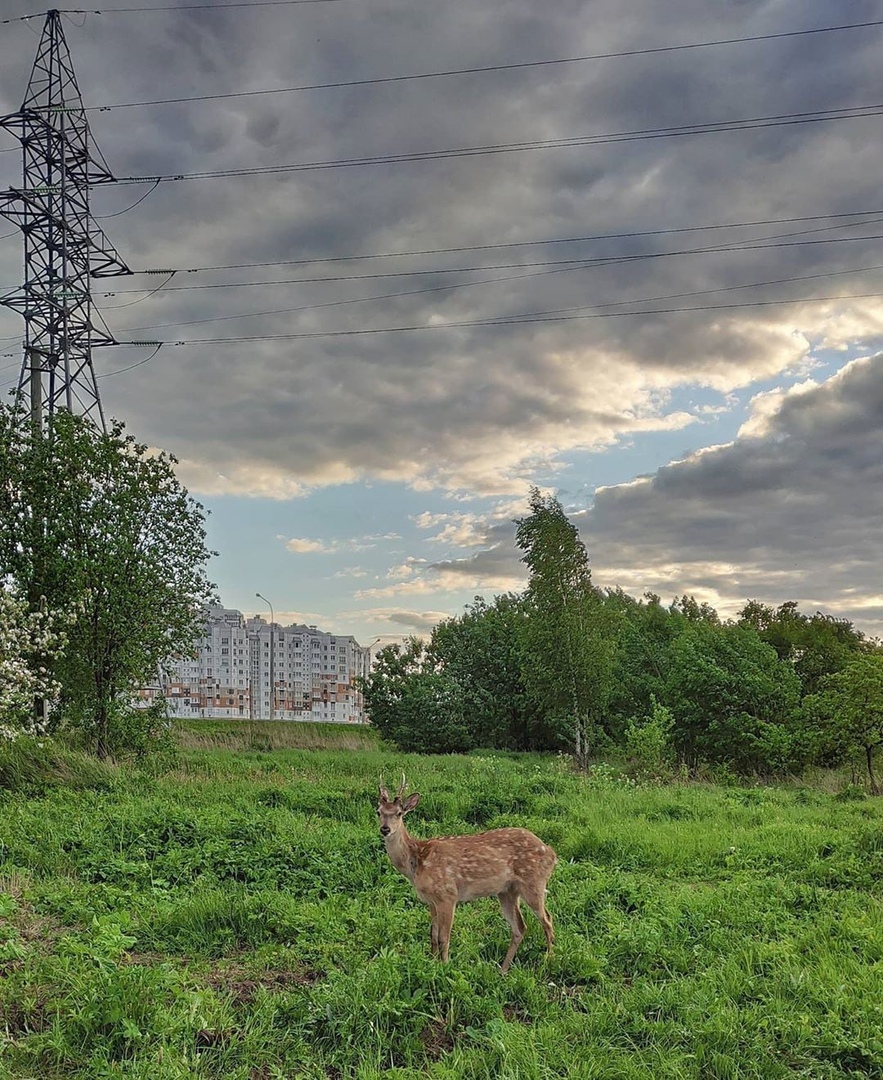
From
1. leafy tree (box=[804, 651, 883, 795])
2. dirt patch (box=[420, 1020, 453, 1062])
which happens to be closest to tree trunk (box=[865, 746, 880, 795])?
leafy tree (box=[804, 651, 883, 795])

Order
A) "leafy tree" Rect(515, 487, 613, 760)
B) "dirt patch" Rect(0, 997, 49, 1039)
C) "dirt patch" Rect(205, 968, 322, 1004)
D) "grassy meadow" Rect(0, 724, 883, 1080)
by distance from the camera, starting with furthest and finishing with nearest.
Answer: "leafy tree" Rect(515, 487, 613, 760)
"dirt patch" Rect(205, 968, 322, 1004)
"dirt patch" Rect(0, 997, 49, 1039)
"grassy meadow" Rect(0, 724, 883, 1080)

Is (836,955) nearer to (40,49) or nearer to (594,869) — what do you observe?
(594,869)

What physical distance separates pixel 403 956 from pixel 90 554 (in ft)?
54.8

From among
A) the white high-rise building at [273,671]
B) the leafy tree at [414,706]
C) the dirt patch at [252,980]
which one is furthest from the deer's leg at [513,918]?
the white high-rise building at [273,671]

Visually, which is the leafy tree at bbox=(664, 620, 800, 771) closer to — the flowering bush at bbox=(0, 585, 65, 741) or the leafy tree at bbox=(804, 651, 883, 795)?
the leafy tree at bbox=(804, 651, 883, 795)

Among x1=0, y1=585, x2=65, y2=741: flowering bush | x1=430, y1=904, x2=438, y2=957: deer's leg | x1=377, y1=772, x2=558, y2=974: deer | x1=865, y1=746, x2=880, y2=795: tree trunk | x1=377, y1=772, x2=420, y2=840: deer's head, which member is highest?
x1=0, y1=585, x2=65, y2=741: flowering bush

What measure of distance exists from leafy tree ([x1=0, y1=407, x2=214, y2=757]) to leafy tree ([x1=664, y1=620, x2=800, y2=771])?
2185 centimetres

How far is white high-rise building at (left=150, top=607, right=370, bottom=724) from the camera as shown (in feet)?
268

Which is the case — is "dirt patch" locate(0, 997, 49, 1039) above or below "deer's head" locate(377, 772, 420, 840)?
below

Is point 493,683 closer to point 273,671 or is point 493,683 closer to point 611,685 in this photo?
point 611,685

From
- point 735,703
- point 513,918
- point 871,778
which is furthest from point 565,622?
point 513,918

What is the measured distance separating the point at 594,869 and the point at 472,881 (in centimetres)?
391

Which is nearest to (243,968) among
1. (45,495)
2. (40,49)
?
(45,495)

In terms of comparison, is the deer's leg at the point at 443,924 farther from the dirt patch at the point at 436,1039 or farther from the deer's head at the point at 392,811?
the dirt patch at the point at 436,1039
